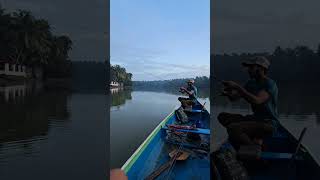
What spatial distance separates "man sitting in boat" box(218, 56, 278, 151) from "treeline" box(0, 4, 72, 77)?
31.3 m

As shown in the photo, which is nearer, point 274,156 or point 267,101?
point 267,101

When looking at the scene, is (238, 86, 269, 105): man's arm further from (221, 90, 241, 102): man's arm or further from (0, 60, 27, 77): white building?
(0, 60, 27, 77): white building

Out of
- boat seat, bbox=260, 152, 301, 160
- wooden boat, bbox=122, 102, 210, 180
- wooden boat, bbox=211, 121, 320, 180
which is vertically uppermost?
boat seat, bbox=260, 152, 301, 160

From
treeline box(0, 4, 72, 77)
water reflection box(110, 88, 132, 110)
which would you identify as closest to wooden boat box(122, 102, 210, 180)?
water reflection box(110, 88, 132, 110)

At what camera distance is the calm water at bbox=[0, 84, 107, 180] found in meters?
10.4

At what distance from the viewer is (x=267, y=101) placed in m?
2.64

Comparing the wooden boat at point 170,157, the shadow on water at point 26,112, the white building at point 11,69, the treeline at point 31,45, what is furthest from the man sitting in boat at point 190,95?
the treeline at point 31,45

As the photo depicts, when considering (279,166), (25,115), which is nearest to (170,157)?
(279,166)

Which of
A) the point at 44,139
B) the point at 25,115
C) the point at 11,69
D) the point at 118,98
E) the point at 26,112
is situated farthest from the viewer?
the point at 118,98

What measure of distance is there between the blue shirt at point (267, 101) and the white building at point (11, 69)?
3025 centimetres

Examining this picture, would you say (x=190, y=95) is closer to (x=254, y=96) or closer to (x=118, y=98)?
(x=254, y=96)

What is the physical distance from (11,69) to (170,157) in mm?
28513

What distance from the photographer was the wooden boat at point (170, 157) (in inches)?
186

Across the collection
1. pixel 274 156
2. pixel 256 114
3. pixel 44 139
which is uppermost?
A: pixel 256 114
